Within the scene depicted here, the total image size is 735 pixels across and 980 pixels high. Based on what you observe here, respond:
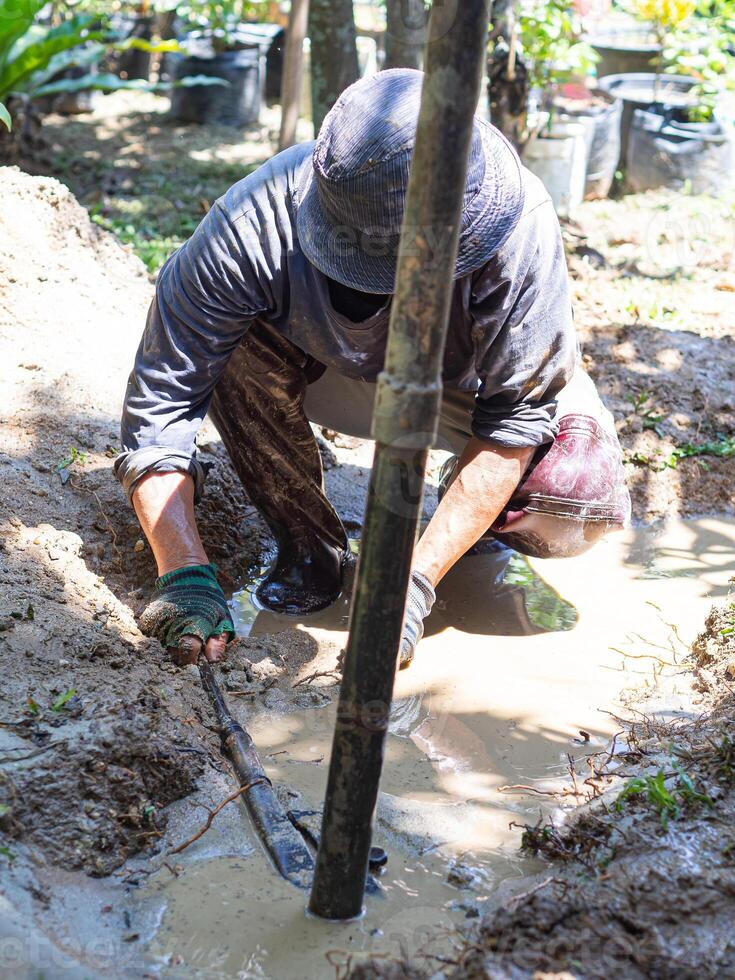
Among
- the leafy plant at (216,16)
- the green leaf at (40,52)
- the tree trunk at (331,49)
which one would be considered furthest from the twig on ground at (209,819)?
the leafy plant at (216,16)

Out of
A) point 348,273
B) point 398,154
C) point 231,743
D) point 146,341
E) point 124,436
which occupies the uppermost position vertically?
point 398,154

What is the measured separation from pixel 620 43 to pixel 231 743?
33.3 ft

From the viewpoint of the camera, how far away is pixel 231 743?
2.39 m

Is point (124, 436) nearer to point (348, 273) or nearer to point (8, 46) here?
point (348, 273)

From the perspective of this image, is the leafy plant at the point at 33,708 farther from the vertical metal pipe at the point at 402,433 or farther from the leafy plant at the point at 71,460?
the leafy plant at the point at 71,460

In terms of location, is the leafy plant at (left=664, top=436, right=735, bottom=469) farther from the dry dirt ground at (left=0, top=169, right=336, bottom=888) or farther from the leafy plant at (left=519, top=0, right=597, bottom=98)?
the leafy plant at (left=519, top=0, right=597, bottom=98)

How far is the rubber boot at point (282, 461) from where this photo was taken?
2992 millimetres

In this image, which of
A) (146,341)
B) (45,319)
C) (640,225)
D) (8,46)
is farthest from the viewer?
(640,225)

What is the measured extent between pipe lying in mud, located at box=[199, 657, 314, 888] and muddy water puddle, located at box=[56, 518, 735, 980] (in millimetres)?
34

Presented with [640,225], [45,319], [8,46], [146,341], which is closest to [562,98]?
[640,225]

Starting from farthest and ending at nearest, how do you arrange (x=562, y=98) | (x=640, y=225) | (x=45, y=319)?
(x=562, y=98), (x=640, y=225), (x=45, y=319)

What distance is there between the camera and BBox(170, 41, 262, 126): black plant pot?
29.0 feet

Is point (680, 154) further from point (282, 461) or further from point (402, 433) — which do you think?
point (402, 433)

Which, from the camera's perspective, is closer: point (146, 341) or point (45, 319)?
point (146, 341)
